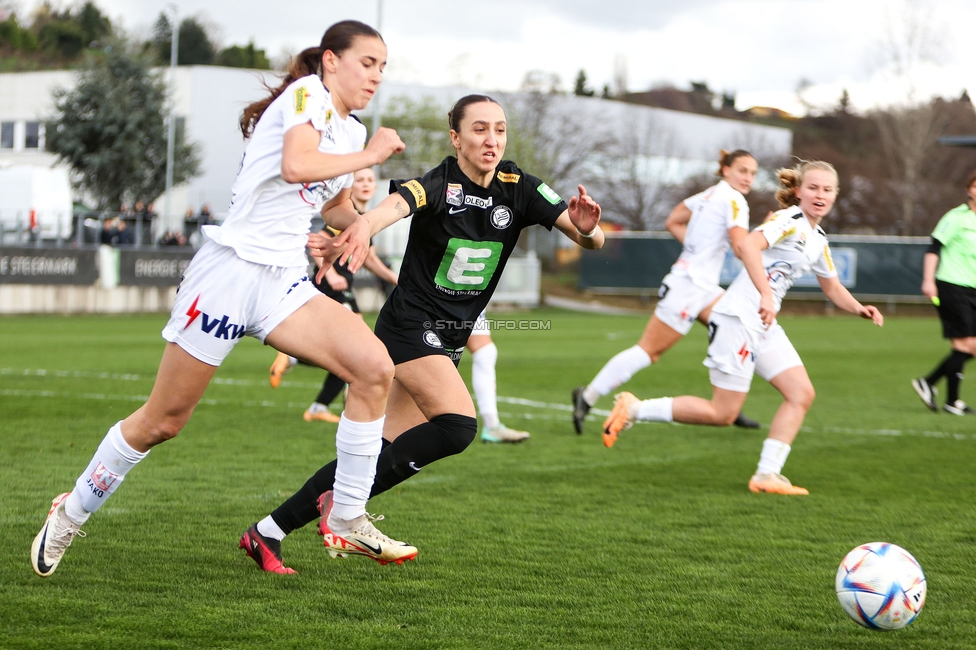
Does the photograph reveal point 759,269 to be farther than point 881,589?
Yes

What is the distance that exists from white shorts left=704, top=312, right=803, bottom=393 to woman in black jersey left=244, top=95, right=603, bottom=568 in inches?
83.4

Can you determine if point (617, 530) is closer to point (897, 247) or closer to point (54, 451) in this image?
point (54, 451)

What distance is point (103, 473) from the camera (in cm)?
444

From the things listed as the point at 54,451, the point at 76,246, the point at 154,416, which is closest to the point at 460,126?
the point at 154,416

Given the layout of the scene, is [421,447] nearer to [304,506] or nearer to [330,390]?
[304,506]

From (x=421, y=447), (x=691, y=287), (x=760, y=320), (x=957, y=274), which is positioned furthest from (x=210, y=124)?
(x=421, y=447)

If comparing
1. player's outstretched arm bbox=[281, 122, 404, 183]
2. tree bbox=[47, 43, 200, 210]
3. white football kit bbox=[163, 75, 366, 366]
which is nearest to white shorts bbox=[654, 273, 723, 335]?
white football kit bbox=[163, 75, 366, 366]

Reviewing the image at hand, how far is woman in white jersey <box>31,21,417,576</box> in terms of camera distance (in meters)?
4.23

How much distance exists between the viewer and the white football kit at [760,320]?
22.9 feet

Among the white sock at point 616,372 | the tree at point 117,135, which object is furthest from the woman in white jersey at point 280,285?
the tree at point 117,135

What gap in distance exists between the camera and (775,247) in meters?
7.05

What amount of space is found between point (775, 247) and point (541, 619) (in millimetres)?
3827

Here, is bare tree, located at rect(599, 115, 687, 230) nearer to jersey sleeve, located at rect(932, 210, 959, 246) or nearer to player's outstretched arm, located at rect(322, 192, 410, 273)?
jersey sleeve, located at rect(932, 210, 959, 246)

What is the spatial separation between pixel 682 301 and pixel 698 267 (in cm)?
42
